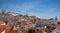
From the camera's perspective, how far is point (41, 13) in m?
3.03

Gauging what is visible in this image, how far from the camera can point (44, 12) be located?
9.93 ft

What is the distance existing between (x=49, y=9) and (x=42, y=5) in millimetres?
145

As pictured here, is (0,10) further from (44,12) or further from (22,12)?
(44,12)

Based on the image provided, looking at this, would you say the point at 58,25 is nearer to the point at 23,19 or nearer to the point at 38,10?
the point at 38,10

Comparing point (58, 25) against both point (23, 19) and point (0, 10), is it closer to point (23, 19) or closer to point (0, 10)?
point (23, 19)

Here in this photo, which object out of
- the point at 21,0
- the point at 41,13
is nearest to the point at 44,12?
the point at 41,13

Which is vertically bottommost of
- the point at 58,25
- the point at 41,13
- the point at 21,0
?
the point at 58,25

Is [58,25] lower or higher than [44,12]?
lower

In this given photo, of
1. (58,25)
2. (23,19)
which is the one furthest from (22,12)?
(58,25)

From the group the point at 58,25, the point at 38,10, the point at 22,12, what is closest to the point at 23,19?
the point at 22,12

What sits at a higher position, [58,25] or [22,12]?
[22,12]

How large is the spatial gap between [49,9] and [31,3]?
1.12 feet

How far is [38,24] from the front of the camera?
3.03 m

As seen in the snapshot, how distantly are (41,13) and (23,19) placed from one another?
13.5 inches
